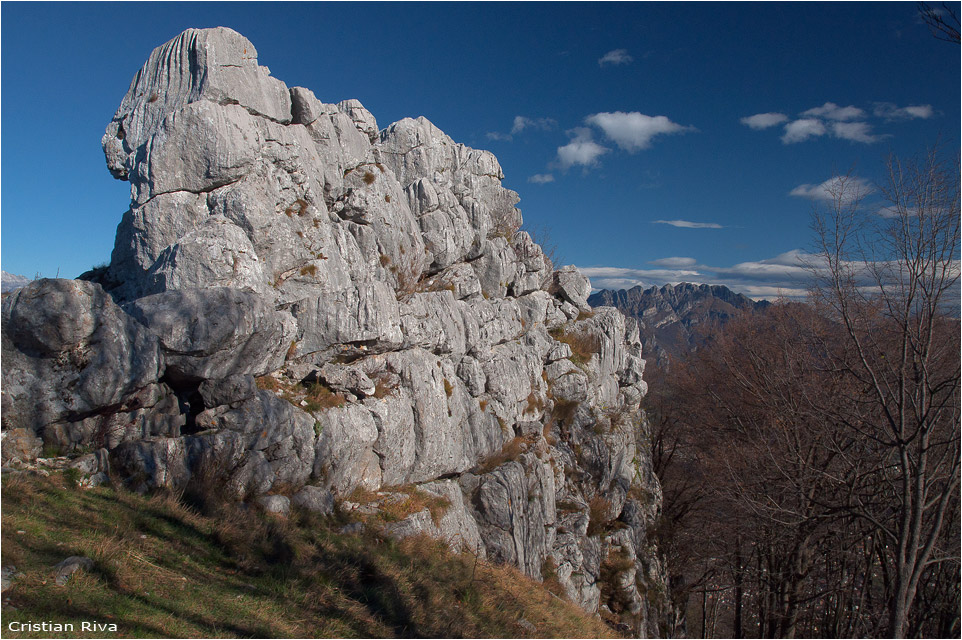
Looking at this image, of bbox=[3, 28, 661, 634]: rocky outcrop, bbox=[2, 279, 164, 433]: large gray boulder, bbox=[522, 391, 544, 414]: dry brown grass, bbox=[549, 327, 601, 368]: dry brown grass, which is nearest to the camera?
bbox=[2, 279, 164, 433]: large gray boulder

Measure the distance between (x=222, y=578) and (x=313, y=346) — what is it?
20.7ft

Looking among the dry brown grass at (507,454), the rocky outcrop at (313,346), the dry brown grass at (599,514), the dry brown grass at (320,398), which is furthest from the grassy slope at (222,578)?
the dry brown grass at (599,514)

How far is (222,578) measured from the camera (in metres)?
6.67

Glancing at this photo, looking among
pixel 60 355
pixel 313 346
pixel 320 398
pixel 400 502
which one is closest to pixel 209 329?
pixel 60 355

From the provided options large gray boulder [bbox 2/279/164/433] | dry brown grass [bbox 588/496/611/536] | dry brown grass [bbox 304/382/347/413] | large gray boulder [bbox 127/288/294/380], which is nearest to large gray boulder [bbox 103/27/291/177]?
large gray boulder [bbox 127/288/294/380]

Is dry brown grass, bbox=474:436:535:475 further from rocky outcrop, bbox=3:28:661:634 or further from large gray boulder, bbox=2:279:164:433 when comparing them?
large gray boulder, bbox=2:279:164:433

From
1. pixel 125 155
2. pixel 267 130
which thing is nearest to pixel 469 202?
pixel 267 130

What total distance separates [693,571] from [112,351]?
2745 cm

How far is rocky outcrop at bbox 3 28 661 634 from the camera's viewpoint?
8.24 meters

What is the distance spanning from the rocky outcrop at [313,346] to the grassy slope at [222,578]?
100cm

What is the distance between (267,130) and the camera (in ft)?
45.0

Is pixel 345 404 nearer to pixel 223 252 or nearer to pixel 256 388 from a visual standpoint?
pixel 256 388

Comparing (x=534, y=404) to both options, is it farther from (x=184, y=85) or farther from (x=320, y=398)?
(x=184, y=85)

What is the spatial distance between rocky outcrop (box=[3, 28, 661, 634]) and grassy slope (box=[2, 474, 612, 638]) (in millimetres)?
998
